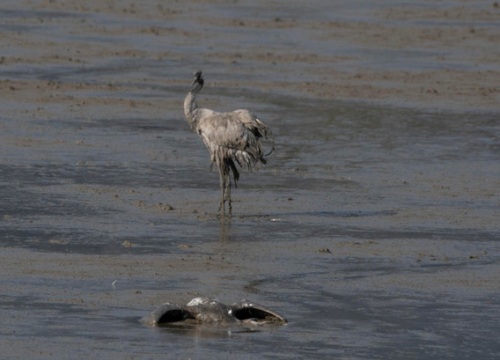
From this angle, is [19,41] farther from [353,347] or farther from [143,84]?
[353,347]

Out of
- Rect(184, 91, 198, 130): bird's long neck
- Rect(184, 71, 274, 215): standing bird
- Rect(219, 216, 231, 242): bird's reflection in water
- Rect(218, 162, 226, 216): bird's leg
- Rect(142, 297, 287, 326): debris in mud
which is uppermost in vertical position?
Rect(184, 91, 198, 130): bird's long neck

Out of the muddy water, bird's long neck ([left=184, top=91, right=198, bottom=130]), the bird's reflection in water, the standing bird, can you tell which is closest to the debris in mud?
the muddy water

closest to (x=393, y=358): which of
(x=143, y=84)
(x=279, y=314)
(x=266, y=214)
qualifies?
(x=279, y=314)

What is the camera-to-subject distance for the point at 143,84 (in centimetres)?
2416

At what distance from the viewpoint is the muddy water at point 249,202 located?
10.7m

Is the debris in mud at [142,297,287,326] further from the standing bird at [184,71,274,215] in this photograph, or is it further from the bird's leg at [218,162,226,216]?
the standing bird at [184,71,274,215]

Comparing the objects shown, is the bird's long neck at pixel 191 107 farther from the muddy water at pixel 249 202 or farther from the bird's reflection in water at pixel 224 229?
the bird's reflection in water at pixel 224 229

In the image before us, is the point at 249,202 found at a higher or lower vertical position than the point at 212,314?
higher

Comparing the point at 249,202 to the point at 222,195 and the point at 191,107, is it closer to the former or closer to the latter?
the point at 222,195

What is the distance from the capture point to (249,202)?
15.9 metres

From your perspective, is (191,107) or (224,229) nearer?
(224,229)

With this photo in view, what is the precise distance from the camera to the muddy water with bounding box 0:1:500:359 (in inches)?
421

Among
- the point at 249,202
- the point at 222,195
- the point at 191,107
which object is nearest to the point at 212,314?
the point at 222,195

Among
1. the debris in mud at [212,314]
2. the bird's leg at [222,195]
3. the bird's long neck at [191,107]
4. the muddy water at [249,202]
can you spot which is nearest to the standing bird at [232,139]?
the bird's leg at [222,195]
